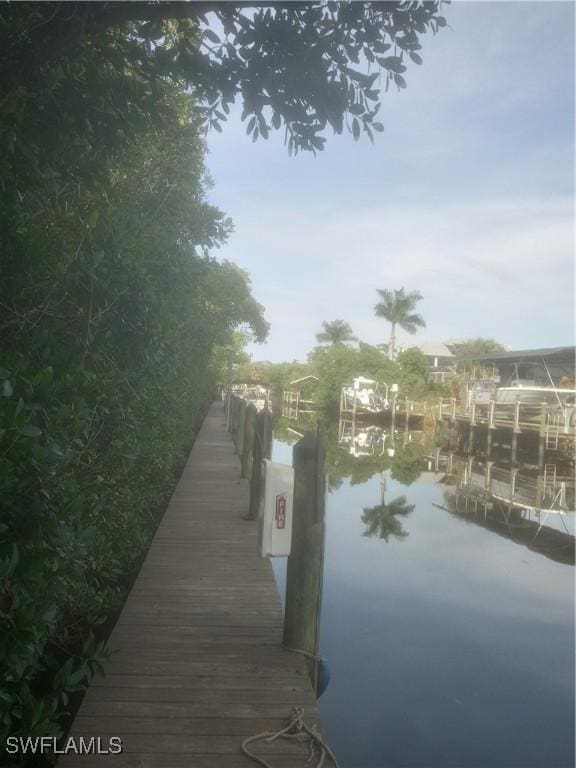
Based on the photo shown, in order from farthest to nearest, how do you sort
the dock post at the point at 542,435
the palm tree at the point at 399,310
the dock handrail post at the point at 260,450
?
the palm tree at the point at 399,310
the dock post at the point at 542,435
the dock handrail post at the point at 260,450

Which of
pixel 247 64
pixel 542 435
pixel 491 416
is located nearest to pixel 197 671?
pixel 247 64

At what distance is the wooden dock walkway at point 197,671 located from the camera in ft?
10.5

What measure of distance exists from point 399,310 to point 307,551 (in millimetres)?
65549

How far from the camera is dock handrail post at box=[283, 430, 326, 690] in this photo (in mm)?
4211

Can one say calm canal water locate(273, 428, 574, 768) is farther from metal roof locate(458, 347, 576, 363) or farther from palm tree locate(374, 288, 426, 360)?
palm tree locate(374, 288, 426, 360)

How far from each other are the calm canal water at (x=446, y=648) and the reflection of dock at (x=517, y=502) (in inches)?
8.2

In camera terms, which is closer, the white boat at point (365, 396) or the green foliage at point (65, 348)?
the green foliage at point (65, 348)

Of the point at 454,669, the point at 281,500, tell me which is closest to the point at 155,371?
the point at 281,500

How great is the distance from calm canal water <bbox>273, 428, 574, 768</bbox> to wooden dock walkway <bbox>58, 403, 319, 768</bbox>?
201 cm

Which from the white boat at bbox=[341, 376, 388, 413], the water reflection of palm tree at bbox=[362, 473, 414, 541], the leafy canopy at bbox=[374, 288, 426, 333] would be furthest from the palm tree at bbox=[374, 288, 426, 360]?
the water reflection of palm tree at bbox=[362, 473, 414, 541]

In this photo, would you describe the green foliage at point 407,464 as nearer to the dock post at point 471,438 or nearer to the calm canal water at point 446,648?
the dock post at point 471,438

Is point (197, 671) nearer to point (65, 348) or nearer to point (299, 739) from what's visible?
point (299, 739)

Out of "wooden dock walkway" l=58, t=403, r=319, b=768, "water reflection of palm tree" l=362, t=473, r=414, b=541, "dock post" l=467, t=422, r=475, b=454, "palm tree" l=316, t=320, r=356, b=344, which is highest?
"palm tree" l=316, t=320, r=356, b=344

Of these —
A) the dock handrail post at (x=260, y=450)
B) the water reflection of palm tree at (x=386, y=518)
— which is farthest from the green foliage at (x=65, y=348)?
the water reflection of palm tree at (x=386, y=518)
